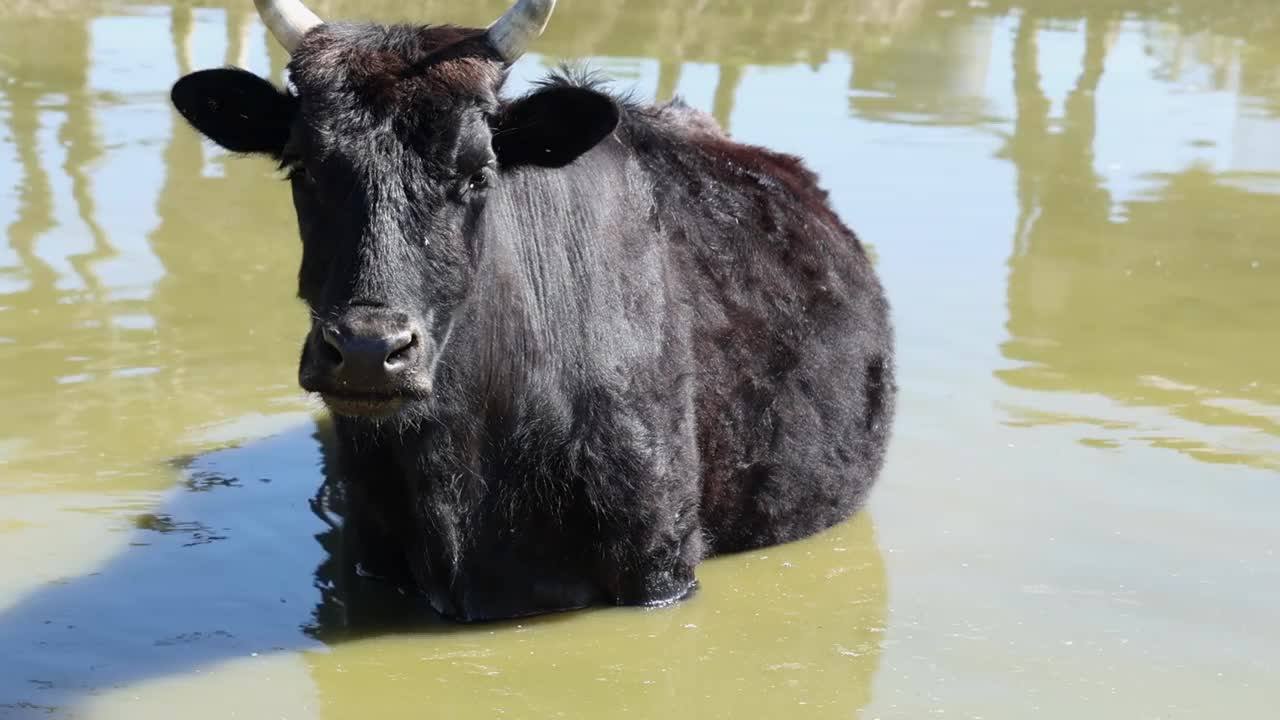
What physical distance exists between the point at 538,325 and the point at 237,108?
1.41 m

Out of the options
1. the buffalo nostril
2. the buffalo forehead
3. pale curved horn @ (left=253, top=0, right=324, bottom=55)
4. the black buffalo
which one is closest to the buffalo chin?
the black buffalo

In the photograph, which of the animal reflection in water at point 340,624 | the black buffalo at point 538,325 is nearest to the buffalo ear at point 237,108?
the black buffalo at point 538,325

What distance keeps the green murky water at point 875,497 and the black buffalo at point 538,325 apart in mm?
301

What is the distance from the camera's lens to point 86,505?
7.70m

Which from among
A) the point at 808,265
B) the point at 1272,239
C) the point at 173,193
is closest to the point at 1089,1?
the point at 1272,239

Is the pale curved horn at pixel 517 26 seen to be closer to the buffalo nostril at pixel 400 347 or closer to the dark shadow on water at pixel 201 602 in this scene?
the buffalo nostril at pixel 400 347

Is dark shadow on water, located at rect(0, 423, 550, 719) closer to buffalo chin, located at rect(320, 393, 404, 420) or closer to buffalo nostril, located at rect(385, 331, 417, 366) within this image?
buffalo chin, located at rect(320, 393, 404, 420)

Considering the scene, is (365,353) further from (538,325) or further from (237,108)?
(237,108)

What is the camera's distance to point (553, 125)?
6.27 metres

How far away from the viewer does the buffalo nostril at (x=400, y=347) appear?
18.0 ft

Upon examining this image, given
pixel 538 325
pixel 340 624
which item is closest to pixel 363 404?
pixel 538 325

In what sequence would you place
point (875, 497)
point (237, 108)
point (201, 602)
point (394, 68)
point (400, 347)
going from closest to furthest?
point (400, 347), point (394, 68), point (237, 108), point (201, 602), point (875, 497)

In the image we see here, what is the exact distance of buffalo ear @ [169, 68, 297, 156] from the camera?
6.13 meters

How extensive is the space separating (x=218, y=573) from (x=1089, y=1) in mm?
22925
